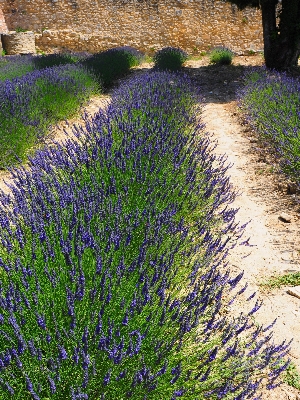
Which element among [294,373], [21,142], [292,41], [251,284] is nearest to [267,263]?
[251,284]

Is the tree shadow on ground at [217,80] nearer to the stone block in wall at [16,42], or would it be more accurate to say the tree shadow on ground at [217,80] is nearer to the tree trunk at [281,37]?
the tree trunk at [281,37]

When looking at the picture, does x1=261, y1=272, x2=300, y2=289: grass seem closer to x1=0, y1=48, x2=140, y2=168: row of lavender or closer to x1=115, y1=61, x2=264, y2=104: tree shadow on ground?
x1=0, y1=48, x2=140, y2=168: row of lavender

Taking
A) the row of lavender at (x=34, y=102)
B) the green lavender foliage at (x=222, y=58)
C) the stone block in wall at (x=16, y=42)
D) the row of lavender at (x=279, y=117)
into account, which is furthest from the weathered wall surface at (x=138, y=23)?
the row of lavender at (x=279, y=117)

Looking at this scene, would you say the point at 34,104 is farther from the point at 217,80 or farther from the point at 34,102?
the point at 217,80

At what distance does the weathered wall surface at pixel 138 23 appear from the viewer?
14.5m

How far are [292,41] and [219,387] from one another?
357 inches

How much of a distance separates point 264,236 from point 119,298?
1829 millimetres

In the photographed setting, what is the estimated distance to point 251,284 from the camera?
2.57 meters

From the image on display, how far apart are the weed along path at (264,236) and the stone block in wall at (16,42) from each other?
34.3ft

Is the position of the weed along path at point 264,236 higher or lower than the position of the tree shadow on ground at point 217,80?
lower

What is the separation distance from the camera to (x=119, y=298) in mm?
1705

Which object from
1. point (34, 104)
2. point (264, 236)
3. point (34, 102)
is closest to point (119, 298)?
point (264, 236)

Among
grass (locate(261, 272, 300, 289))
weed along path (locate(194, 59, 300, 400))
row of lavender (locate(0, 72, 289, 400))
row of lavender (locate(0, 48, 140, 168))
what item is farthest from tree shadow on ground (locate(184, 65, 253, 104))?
grass (locate(261, 272, 300, 289))

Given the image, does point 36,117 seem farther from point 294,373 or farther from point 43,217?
point 294,373
